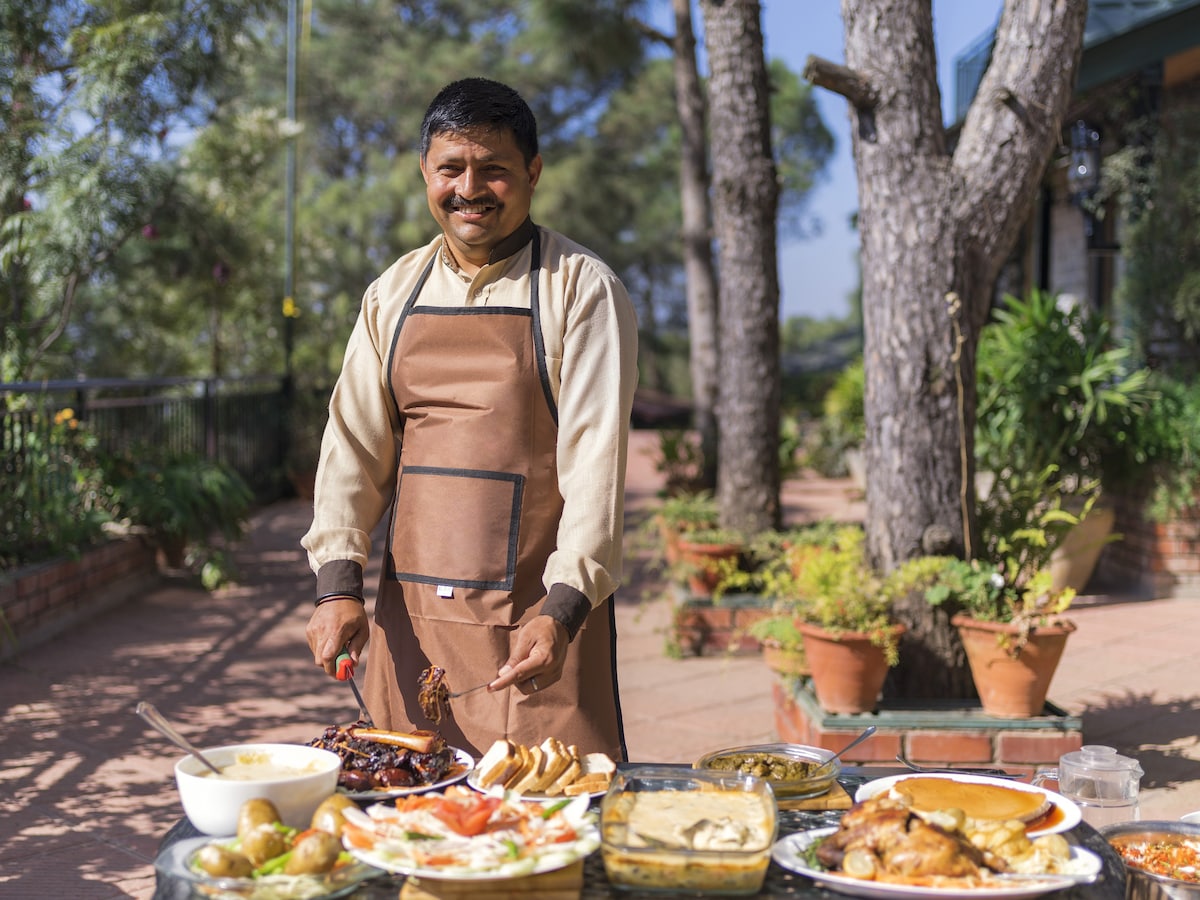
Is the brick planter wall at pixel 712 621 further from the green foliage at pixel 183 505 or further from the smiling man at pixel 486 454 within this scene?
the smiling man at pixel 486 454

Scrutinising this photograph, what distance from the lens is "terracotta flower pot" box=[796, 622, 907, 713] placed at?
4.51 meters

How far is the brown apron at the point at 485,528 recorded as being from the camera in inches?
96.5

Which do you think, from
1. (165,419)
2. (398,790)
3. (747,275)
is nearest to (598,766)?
(398,790)

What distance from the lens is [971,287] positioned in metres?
4.65

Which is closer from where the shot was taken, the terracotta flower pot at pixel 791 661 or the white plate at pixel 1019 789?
the white plate at pixel 1019 789

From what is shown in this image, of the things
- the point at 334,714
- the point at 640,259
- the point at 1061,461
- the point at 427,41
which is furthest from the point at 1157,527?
the point at 640,259

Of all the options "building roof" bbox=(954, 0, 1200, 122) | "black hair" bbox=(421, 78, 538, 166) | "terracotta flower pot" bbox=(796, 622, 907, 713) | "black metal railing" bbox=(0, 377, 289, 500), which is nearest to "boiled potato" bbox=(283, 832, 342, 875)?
"black hair" bbox=(421, 78, 538, 166)

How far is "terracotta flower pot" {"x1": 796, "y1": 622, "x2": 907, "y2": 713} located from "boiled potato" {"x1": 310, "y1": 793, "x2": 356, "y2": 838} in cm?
288

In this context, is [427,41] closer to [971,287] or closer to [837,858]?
[971,287]

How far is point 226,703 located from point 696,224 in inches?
332

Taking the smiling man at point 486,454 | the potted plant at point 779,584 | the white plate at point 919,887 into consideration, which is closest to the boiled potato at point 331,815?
the smiling man at point 486,454

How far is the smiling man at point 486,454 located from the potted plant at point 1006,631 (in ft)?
7.69

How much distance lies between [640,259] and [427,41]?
11.1 m

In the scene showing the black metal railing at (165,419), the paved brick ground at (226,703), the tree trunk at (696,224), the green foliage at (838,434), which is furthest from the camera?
the green foliage at (838,434)
